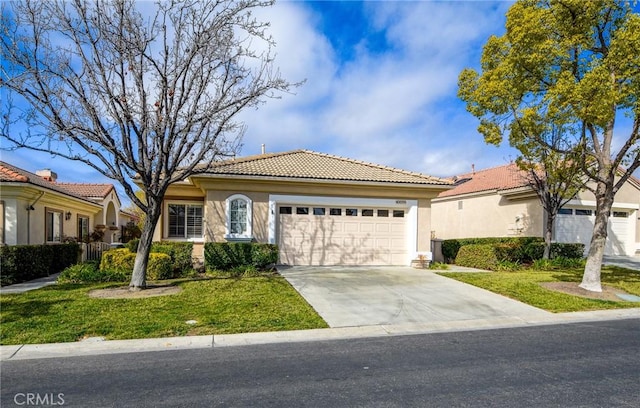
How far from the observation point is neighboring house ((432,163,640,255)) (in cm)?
1880

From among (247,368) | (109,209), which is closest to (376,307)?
(247,368)

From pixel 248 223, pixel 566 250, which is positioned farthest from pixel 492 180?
pixel 248 223

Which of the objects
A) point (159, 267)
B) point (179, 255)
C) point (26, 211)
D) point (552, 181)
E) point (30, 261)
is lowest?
point (159, 267)

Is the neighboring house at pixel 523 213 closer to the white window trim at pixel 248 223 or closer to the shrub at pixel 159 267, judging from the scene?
the white window trim at pixel 248 223

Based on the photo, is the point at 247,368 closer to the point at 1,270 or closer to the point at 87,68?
the point at 87,68

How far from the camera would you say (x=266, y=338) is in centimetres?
633

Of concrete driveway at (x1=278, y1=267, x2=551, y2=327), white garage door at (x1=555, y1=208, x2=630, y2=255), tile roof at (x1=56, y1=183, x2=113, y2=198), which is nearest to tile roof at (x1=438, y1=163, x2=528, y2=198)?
white garage door at (x1=555, y1=208, x2=630, y2=255)

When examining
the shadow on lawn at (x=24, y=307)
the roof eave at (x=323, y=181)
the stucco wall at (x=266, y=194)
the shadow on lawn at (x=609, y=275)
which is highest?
the roof eave at (x=323, y=181)

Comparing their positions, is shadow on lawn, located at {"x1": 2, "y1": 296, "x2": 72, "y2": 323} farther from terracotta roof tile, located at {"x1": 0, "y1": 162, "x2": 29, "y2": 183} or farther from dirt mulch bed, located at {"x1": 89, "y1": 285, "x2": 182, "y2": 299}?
terracotta roof tile, located at {"x1": 0, "y1": 162, "x2": 29, "y2": 183}

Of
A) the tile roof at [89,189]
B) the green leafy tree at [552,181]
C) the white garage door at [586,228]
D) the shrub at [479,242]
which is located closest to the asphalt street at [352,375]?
the green leafy tree at [552,181]

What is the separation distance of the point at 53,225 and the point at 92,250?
2.40 m

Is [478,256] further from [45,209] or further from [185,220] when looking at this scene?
[45,209]

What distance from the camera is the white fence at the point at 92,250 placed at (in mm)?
17812

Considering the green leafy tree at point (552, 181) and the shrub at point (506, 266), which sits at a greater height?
the green leafy tree at point (552, 181)
